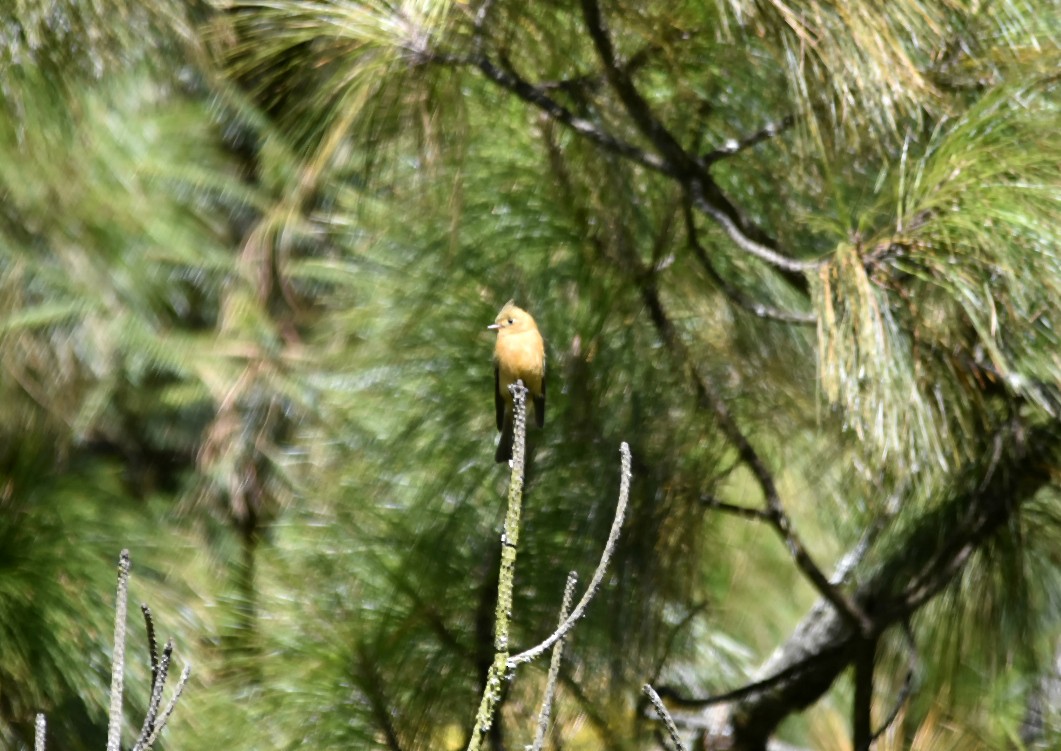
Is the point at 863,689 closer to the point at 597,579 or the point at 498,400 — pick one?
the point at 498,400

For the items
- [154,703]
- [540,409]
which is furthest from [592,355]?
[154,703]

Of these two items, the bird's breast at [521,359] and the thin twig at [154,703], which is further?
the bird's breast at [521,359]

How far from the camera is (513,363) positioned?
1.35m

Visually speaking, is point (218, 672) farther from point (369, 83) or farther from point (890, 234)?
point (890, 234)

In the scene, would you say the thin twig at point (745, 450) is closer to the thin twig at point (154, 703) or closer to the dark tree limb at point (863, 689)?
the dark tree limb at point (863, 689)

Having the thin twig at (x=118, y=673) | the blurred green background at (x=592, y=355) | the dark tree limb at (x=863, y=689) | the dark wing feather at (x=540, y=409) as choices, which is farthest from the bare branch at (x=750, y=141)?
the thin twig at (x=118, y=673)

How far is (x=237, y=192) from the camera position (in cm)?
261

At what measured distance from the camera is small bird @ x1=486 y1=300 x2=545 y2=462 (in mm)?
1335

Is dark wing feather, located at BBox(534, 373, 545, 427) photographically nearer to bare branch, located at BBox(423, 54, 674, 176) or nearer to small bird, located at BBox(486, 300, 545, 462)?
small bird, located at BBox(486, 300, 545, 462)

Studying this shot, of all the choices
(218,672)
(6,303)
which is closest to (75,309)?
(6,303)

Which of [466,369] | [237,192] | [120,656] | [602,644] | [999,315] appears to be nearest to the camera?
[120,656]

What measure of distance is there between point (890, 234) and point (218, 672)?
86cm

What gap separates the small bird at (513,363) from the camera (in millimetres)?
1335

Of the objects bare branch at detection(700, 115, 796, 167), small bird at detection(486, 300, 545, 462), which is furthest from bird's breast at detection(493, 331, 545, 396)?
bare branch at detection(700, 115, 796, 167)
